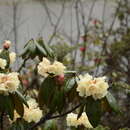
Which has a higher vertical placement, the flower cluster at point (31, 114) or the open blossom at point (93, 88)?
the open blossom at point (93, 88)

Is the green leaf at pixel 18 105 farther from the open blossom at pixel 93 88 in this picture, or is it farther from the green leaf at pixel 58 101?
the open blossom at pixel 93 88

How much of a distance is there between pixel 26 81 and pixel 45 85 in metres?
2.64

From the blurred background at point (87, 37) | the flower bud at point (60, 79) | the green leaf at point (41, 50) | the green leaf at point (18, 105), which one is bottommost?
the blurred background at point (87, 37)

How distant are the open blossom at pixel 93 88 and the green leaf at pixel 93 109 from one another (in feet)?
0.08

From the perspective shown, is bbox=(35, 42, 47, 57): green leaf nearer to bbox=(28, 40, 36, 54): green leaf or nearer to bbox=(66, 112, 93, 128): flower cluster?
bbox=(28, 40, 36, 54): green leaf

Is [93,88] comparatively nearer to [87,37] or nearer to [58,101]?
[58,101]

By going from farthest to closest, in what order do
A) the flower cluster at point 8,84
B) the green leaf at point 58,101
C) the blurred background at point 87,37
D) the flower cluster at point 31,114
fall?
1. the blurred background at point 87,37
2. the flower cluster at point 31,114
3. the green leaf at point 58,101
4. the flower cluster at point 8,84

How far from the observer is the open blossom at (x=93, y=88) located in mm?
2037

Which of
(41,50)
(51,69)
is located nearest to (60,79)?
(51,69)

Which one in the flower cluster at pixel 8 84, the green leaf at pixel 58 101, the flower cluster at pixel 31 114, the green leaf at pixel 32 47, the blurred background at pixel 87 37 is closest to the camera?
the flower cluster at pixel 8 84

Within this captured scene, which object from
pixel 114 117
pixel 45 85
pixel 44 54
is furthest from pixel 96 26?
pixel 45 85

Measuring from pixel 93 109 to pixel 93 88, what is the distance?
4.1 inches

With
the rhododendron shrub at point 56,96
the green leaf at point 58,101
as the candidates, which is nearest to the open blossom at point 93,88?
the rhododendron shrub at point 56,96

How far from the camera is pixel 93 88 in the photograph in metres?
2.04
